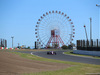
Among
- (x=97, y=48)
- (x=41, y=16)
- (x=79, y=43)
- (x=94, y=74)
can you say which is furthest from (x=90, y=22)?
(x=94, y=74)

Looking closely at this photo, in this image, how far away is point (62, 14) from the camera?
216ft

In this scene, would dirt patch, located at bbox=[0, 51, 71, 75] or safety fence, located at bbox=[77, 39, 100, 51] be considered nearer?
dirt patch, located at bbox=[0, 51, 71, 75]

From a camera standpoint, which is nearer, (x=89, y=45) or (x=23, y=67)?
(x=23, y=67)

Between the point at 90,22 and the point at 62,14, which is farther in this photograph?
the point at 62,14

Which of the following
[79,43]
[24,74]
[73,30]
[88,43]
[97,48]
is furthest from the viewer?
[73,30]

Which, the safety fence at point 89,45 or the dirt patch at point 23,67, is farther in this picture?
the safety fence at point 89,45

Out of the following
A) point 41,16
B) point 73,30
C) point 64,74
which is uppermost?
point 41,16

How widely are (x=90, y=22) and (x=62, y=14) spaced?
24255mm

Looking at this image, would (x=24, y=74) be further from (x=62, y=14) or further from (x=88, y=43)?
(x=62, y=14)

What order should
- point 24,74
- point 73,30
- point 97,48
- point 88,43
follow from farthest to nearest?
1. point 73,30
2. point 88,43
3. point 97,48
4. point 24,74

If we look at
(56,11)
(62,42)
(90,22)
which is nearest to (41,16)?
(56,11)

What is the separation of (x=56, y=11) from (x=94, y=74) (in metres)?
57.5

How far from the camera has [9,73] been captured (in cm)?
956

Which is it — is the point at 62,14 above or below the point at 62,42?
above
